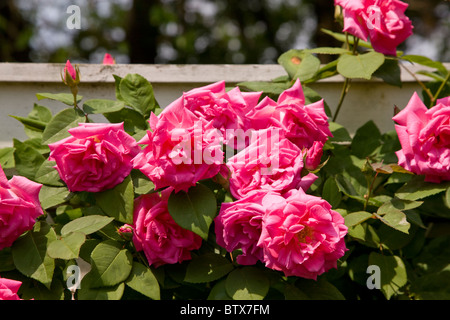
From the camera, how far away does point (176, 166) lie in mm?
912

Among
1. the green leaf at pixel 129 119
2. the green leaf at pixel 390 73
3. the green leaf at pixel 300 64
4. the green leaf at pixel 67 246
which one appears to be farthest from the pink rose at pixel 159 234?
the green leaf at pixel 390 73

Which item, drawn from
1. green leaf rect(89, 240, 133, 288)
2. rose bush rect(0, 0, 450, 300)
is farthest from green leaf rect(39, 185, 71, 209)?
green leaf rect(89, 240, 133, 288)

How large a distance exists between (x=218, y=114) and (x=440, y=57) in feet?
18.5

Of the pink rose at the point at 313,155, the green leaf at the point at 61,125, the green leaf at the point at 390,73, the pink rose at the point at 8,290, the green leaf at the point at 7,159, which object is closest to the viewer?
the pink rose at the point at 8,290

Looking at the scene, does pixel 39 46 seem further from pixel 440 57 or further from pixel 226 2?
pixel 440 57

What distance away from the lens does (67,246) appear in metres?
0.94

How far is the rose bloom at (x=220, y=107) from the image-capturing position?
101 centimetres

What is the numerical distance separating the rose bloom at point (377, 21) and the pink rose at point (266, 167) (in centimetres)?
41

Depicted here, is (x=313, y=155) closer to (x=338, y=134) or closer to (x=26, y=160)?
(x=338, y=134)

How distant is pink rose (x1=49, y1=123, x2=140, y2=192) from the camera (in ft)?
3.20

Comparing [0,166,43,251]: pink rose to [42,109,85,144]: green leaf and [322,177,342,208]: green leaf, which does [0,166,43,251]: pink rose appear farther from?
[322,177,342,208]: green leaf

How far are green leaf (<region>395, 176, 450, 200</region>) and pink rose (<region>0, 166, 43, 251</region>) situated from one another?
0.72 metres

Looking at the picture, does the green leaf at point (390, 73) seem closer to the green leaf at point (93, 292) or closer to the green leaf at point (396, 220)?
the green leaf at point (396, 220)

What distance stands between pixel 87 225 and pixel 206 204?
22cm
